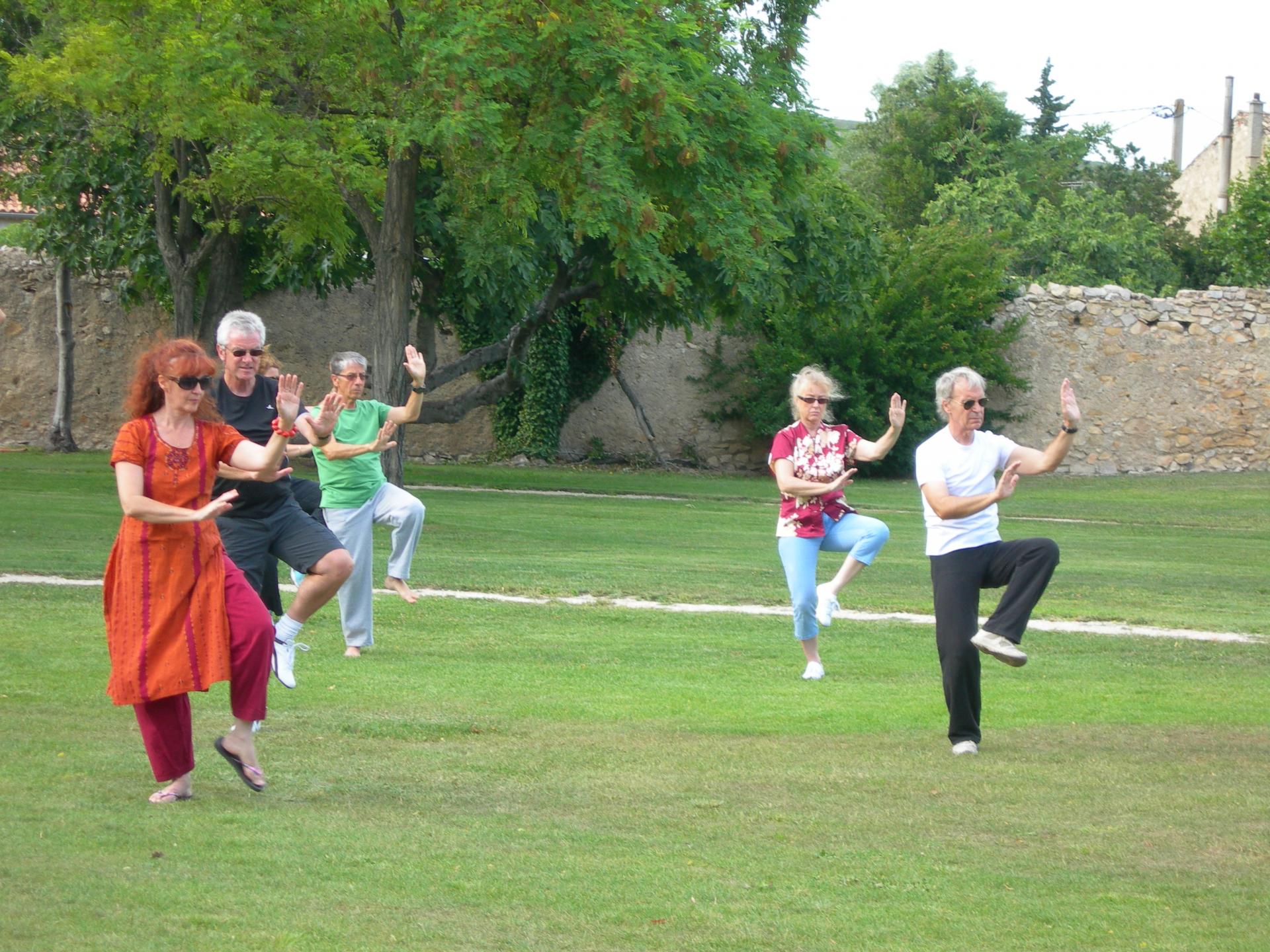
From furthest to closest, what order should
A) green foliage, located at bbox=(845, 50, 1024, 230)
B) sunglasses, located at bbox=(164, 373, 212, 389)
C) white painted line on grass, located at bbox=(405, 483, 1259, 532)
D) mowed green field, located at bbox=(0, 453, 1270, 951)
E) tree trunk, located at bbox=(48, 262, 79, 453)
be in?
green foliage, located at bbox=(845, 50, 1024, 230)
tree trunk, located at bbox=(48, 262, 79, 453)
white painted line on grass, located at bbox=(405, 483, 1259, 532)
sunglasses, located at bbox=(164, 373, 212, 389)
mowed green field, located at bbox=(0, 453, 1270, 951)

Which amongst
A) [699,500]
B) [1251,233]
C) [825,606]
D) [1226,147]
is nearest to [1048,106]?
[1226,147]

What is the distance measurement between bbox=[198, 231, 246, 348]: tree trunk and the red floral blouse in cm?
1782

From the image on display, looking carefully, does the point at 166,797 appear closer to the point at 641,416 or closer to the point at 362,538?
the point at 362,538

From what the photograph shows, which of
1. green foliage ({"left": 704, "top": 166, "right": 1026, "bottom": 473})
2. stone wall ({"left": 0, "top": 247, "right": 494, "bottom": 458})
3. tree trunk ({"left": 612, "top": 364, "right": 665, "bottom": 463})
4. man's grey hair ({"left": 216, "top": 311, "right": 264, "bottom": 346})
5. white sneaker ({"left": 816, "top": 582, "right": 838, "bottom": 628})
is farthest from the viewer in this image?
tree trunk ({"left": 612, "top": 364, "right": 665, "bottom": 463})

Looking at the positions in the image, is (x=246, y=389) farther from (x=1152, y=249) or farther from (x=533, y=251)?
(x=1152, y=249)

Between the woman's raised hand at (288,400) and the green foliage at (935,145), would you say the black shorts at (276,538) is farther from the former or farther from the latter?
the green foliage at (935,145)

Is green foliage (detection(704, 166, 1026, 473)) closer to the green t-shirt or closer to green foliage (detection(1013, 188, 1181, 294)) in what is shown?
green foliage (detection(1013, 188, 1181, 294))

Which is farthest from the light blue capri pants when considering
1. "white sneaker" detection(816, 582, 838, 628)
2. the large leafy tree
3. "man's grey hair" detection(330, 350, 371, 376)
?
the large leafy tree

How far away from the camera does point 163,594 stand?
580 cm

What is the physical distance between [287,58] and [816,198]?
375 inches

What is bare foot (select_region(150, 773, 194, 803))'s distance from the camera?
5957 mm

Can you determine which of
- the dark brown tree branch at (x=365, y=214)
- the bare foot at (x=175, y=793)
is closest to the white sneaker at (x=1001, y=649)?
the bare foot at (x=175, y=793)

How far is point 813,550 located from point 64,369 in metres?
23.4

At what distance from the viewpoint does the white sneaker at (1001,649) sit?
6984 mm
